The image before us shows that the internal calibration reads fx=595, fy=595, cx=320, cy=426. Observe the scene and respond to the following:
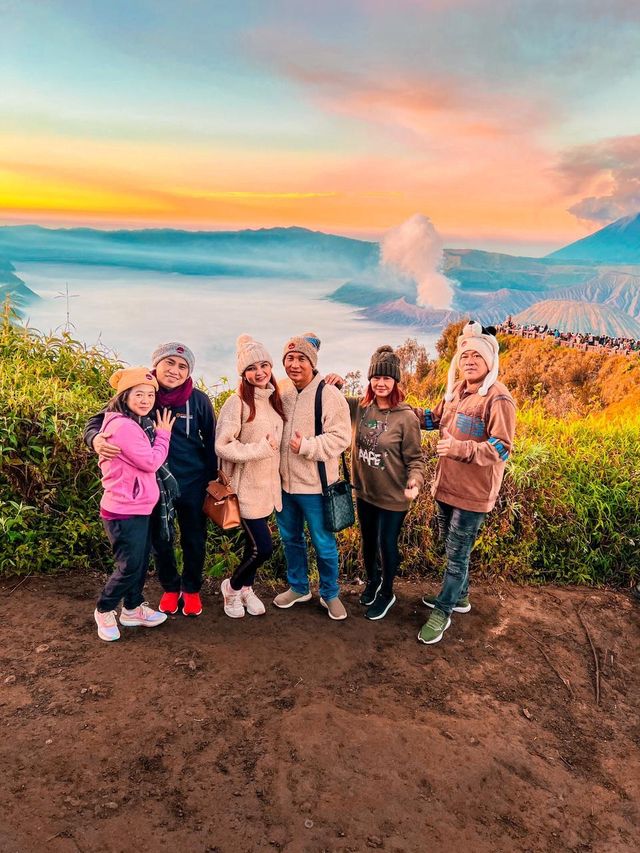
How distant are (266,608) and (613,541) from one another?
2.96 m

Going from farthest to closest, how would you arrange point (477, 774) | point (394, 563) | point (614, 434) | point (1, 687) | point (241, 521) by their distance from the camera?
point (614, 434), point (394, 563), point (241, 521), point (1, 687), point (477, 774)

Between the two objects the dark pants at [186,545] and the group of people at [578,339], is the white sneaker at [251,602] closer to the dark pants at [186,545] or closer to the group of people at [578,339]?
the dark pants at [186,545]

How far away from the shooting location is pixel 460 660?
358cm

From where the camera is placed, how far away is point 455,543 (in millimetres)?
3566

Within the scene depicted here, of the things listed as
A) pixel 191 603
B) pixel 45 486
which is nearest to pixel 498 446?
pixel 191 603

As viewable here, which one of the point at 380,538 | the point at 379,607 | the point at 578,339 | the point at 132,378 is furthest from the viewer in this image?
the point at 578,339

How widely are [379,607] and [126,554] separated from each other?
1660 millimetres

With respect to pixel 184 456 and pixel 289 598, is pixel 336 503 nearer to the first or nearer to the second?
pixel 289 598

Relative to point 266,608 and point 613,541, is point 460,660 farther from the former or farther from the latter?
point 613,541

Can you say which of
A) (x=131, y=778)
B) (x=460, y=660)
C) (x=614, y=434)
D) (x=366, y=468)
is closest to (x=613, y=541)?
(x=614, y=434)

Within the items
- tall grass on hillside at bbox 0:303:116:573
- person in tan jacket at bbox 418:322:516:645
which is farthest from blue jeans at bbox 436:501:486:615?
tall grass on hillside at bbox 0:303:116:573

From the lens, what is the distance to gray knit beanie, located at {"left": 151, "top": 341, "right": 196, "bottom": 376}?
10.3ft

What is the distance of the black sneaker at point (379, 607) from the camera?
3.87m

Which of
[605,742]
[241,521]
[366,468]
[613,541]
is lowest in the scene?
[605,742]
